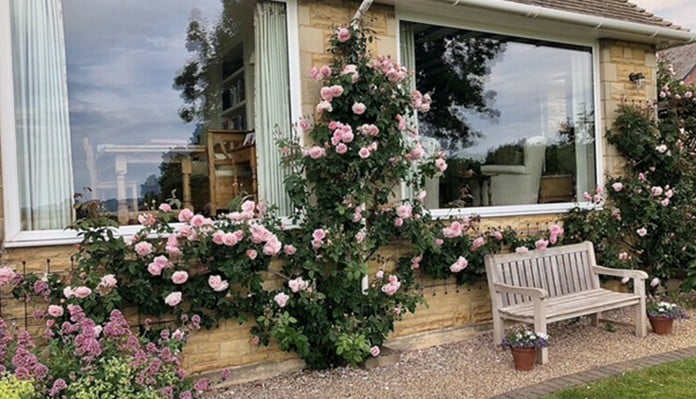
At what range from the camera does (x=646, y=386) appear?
3.94 metres

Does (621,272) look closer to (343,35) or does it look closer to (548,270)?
(548,270)

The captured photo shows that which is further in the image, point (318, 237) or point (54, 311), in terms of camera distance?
point (318, 237)

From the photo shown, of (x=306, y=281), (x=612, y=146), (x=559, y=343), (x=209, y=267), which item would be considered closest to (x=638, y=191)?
(x=612, y=146)

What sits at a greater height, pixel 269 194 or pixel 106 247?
pixel 269 194

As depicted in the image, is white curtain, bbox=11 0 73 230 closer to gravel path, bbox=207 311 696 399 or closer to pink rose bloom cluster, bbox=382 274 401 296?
gravel path, bbox=207 311 696 399

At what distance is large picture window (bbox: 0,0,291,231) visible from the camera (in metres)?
3.89

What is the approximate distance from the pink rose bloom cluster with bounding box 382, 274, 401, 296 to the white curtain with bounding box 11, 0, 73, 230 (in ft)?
8.42

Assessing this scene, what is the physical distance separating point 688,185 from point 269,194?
5130mm

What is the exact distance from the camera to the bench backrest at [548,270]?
5.18 meters

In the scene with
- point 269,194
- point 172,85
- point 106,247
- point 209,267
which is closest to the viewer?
point 106,247

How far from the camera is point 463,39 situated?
231 inches

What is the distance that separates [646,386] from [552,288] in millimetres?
1627

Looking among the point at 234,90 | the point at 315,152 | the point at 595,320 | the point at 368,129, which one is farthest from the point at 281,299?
the point at 595,320

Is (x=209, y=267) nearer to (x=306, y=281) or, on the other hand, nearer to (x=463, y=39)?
(x=306, y=281)
